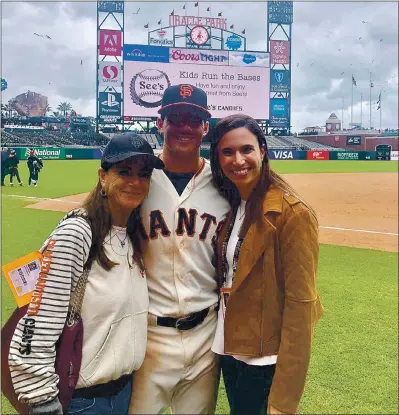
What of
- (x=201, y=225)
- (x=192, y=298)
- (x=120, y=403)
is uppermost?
(x=201, y=225)

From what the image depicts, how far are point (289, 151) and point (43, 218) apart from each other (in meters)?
33.5

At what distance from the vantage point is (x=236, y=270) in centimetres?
171

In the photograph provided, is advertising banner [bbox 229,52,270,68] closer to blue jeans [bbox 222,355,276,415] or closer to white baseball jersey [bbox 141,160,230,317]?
white baseball jersey [bbox 141,160,230,317]

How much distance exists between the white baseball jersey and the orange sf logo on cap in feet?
1.42

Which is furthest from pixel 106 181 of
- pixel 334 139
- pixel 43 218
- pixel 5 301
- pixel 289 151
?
pixel 334 139

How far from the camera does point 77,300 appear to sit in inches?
60.1

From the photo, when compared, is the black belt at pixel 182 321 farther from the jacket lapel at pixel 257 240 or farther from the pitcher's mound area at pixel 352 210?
the pitcher's mound area at pixel 352 210

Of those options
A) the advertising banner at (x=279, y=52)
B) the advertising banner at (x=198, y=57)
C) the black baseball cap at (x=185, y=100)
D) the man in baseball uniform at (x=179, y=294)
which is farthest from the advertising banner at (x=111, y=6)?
the man in baseball uniform at (x=179, y=294)

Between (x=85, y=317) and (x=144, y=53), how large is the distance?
1652 inches

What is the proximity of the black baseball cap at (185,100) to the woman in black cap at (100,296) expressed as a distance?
0.33 m

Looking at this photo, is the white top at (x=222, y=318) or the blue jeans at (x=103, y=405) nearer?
the blue jeans at (x=103, y=405)

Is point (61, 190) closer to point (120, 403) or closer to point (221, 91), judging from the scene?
point (120, 403)

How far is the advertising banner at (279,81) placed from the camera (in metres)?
43.7

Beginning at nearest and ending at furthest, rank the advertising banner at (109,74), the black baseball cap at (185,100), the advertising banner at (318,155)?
1. the black baseball cap at (185,100)
2. the advertising banner at (109,74)
3. the advertising banner at (318,155)
